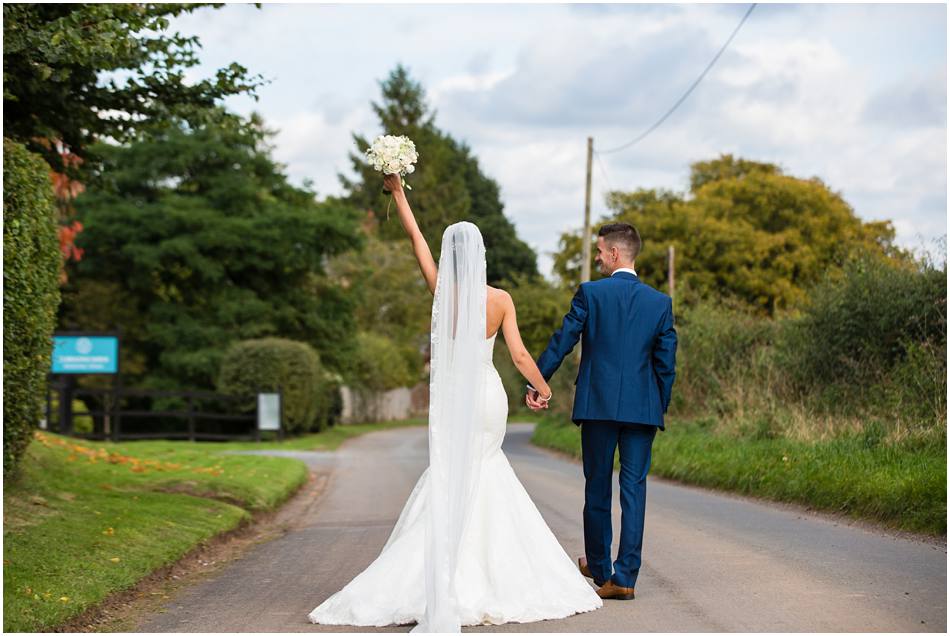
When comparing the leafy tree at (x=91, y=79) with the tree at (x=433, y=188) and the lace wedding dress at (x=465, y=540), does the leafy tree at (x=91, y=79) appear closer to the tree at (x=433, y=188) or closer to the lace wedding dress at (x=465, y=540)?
the lace wedding dress at (x=465, y=540)

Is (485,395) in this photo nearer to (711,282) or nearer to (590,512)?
(590,512)

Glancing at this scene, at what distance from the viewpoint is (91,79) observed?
41.2 ft

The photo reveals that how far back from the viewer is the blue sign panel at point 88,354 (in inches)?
1302

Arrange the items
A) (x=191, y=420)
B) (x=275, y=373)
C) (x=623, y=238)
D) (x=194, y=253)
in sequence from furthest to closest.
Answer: (x=194, y=253)
(x=275, y=373)
(x=191, y=420)
(x=623, y=238)

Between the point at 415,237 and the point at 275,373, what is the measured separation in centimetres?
3077

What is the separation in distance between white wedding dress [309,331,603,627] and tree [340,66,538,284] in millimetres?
64919

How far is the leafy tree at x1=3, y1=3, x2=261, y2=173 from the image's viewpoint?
34.2ft

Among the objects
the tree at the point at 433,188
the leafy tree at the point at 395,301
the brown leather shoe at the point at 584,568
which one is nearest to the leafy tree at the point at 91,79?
the brown leather shoe at the point at 584,568

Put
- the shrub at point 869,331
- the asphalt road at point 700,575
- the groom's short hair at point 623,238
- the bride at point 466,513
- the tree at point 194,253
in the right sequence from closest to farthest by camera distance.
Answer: the asphalt road at point 700,575
the bride at point 466,513
the groom's short hair at point 623,238
the shrub at point 869,331
the tree at point 194,253

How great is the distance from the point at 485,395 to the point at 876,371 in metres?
12.7

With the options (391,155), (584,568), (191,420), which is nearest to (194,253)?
(191,420)

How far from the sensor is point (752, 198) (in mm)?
50469

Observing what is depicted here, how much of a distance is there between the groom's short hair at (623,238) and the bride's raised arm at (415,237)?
119cm

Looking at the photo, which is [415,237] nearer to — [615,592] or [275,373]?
[615,592]
